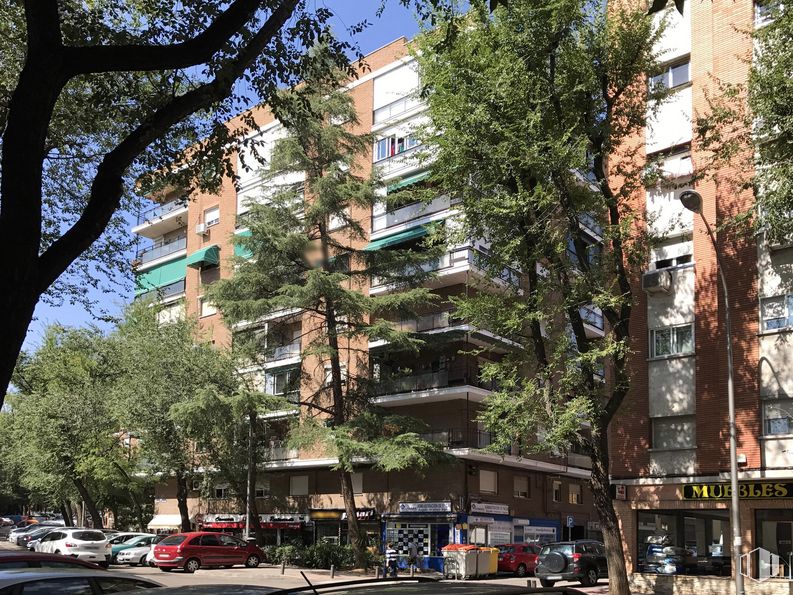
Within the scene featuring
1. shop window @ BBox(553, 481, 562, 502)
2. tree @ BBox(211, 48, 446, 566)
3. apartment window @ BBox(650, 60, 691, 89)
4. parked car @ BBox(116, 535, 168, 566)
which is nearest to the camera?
apartment window @ BBox(650, 60, 691, 89)

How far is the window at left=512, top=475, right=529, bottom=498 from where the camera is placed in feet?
127

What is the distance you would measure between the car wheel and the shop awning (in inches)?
1114

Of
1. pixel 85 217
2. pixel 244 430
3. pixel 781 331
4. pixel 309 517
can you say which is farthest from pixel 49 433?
pixel 85 217

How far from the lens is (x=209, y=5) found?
31.5 ft

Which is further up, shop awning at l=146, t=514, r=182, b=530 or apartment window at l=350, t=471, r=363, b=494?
apartment window at l=350, t=471, r=363, b=494

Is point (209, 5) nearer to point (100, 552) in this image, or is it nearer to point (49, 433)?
point (100, 552)

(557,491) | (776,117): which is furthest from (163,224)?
(776,117)

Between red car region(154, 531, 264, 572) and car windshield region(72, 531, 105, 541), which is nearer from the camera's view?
red car region(154, 531, 264, 572)

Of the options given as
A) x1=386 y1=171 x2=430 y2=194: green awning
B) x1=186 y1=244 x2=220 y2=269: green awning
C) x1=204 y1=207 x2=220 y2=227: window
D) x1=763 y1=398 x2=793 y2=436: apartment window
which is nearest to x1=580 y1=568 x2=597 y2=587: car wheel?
x1=763 y1=398 x2=793 y2=436: apartment window

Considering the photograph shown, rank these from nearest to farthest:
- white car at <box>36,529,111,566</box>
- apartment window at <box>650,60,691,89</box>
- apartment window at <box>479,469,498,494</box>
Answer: apartment window at <box>650,60,691,89</box> → white car at <box>36,529,111,566</box> → apartment window at <box>479,469,498,494</box>

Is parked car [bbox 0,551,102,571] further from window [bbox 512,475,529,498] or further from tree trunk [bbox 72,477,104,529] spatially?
tree trunk [bbox 72,477,104,529]

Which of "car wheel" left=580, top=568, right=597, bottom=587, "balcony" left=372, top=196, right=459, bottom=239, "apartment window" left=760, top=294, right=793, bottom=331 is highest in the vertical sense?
"balcony" left=372, top=196, right=459, bottom=239

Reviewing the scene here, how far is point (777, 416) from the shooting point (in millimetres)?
21094

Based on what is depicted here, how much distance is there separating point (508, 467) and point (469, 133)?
21.9m
